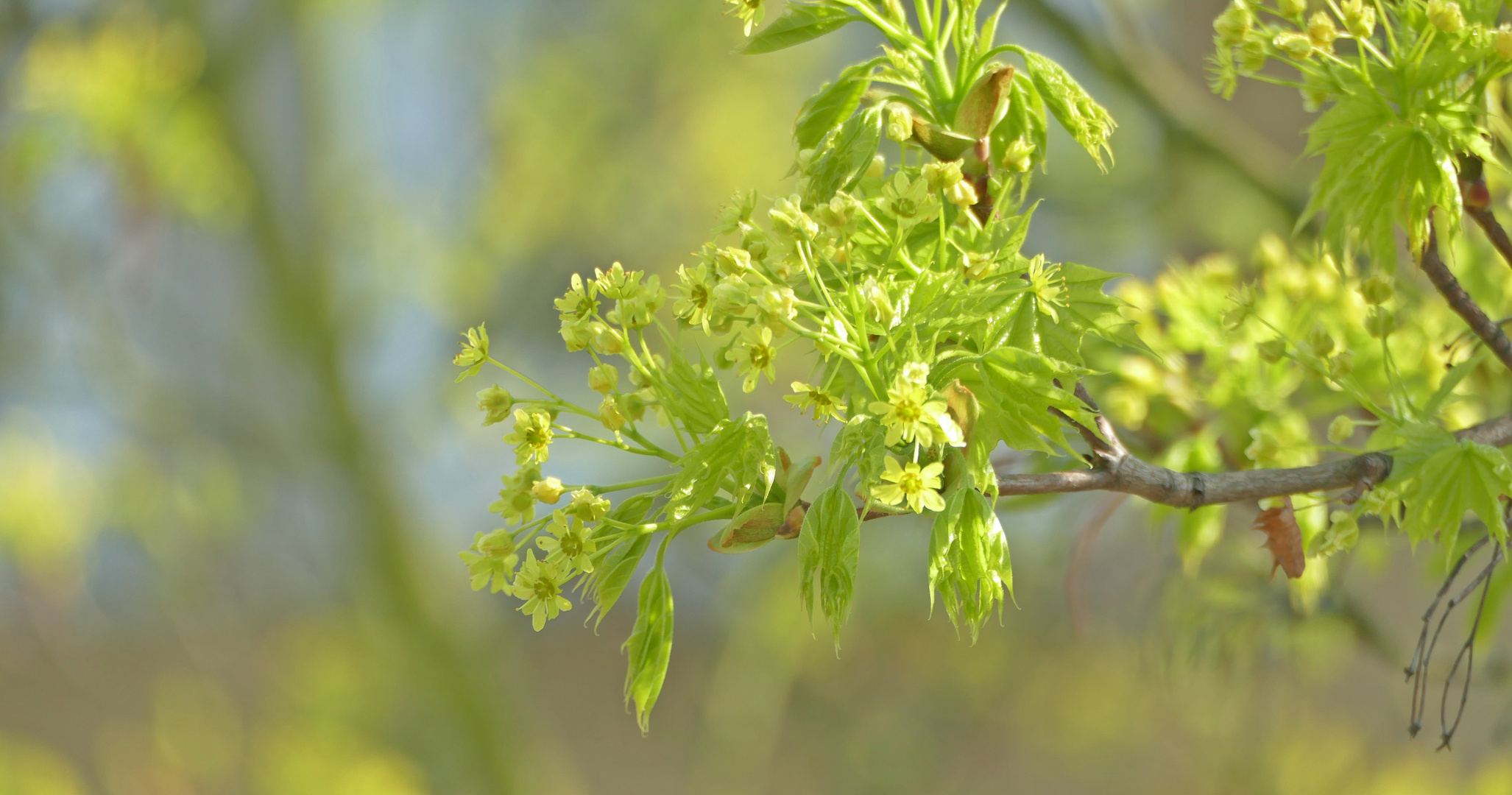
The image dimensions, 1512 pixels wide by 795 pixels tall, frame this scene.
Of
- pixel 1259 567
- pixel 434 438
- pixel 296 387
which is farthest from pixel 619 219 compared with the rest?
pixel 1259 567

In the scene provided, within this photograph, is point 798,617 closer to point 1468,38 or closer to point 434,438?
point 434,438

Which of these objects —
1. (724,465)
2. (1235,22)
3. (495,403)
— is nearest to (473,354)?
(495,403)

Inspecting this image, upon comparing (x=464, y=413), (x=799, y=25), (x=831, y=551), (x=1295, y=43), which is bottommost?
(x=831, y=551)

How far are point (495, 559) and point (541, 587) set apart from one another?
0.03m

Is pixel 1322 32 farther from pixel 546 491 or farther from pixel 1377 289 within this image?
pixel 546 491

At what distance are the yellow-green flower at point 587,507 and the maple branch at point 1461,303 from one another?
40cm

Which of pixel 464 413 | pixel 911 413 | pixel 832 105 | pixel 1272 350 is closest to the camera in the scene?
pixel 911 413

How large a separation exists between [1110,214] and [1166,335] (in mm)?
1082

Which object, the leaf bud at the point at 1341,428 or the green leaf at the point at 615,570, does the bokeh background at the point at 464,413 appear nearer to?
the leaf bud at the point at 1341,428

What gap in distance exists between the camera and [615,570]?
45 centimetres

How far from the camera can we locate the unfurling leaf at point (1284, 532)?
0.52m

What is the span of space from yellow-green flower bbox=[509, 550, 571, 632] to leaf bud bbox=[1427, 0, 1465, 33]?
452 mm

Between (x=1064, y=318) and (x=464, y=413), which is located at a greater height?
(x=464, y=413)

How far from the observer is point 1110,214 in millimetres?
1825
